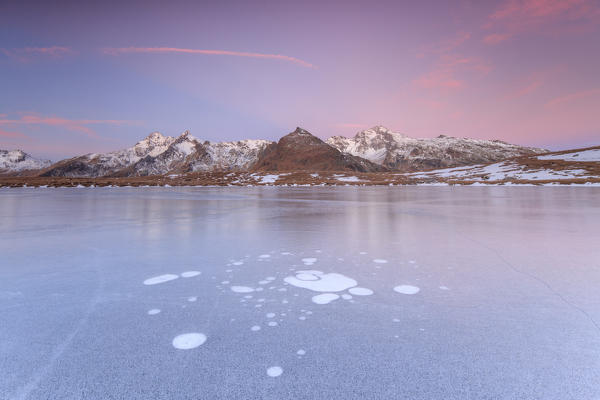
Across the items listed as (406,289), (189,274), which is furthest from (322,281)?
(189,274)

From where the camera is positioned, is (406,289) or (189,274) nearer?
(406,289)

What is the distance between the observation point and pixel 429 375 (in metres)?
2.77

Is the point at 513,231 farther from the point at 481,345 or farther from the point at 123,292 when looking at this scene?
the point at 123,292

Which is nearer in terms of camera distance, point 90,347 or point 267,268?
point 90,347

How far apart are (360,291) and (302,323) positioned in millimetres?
1444

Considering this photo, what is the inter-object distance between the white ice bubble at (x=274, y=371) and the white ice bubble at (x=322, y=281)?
7.03 ft

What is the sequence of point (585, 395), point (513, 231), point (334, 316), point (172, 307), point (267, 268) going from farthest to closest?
1. point (513, 231)
2. point (267, 268)
3. point (172, 307)
4. point (334, 316)
5. point (585, 395)

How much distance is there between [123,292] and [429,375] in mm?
4480

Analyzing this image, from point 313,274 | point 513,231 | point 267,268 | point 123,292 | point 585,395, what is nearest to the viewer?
point 585,395

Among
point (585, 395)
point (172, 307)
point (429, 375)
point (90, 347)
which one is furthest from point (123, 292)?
point (585, 395)

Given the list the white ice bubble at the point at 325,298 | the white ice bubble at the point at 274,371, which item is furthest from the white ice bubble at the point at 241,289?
the white ice bubble at the point at 274,371

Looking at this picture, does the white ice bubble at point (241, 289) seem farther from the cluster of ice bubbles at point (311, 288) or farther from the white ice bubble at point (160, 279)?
the white ice bubble at point (160, 279)

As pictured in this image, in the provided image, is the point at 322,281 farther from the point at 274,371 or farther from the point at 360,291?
the point at 274,371

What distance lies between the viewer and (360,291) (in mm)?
4922
